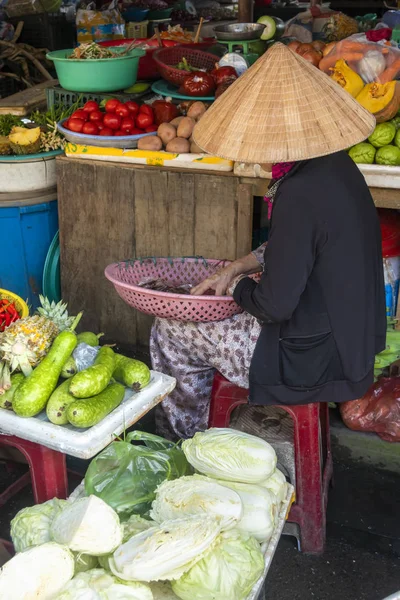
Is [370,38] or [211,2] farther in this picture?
[211,2]

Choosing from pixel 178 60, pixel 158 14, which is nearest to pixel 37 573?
pixel 178 60

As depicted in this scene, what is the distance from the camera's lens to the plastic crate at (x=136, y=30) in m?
6.89

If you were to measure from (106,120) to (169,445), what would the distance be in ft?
7.41

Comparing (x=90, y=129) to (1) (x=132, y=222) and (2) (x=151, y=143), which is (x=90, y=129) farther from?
(1) (x=132, y=222)

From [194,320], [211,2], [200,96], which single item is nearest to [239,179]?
[200,96]

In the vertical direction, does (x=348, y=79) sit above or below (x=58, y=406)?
above

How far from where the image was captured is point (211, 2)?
8250mm

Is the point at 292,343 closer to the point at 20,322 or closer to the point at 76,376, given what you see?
the point at 76,376

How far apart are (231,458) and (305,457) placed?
0.67 meters

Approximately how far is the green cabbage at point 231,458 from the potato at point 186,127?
83.1 inches

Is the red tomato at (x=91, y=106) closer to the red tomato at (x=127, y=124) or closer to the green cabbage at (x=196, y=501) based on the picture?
the red tomato at (x=127, y=124)

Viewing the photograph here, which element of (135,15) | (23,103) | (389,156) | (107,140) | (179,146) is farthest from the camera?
(135,15)

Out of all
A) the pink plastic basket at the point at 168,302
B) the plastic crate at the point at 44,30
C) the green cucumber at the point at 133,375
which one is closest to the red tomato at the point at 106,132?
the pink plastic basket at the point at 168,302

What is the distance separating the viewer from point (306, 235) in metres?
2.30
